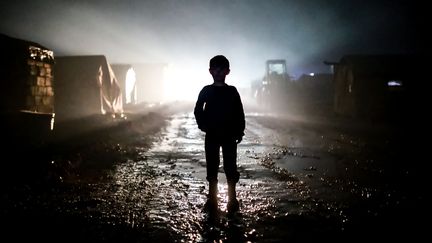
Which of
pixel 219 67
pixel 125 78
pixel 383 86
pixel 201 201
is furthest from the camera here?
pixel 125 78

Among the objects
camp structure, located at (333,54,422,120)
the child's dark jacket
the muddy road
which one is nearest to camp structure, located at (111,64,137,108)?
camp structure, located at (333,54,422,120)

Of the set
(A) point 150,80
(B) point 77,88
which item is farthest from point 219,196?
(A) point 150,80

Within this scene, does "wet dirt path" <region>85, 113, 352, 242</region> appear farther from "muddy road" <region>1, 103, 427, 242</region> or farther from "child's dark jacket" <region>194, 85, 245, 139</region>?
"child's dark jacket" <region>194, 85, 245, 139</region>

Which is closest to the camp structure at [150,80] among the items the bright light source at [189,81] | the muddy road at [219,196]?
the bright light source at [189,81]

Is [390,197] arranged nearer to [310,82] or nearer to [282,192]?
[282,192]

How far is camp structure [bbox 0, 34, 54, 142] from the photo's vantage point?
25.8ft

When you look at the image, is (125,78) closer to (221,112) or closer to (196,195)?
(196,195)

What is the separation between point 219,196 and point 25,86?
23.3 ft

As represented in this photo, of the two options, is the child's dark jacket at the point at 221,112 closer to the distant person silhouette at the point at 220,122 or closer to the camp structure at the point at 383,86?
the distant person silhouette at the point at 220,122

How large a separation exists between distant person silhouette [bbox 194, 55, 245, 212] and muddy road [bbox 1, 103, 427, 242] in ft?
1.31

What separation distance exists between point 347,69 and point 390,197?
1890cm

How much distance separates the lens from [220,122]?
13.3 ft

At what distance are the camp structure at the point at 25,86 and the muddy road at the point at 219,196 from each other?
4.50 feet

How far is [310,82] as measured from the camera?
138 feet
